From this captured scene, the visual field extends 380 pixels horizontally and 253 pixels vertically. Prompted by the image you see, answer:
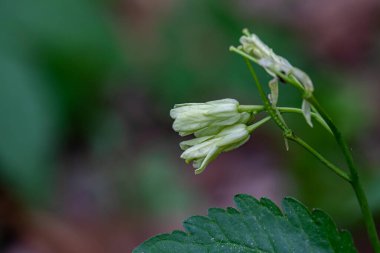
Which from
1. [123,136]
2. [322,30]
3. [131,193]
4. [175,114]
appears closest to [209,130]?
Answer: [175,114]

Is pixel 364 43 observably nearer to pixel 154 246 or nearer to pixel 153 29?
pixel 153 29

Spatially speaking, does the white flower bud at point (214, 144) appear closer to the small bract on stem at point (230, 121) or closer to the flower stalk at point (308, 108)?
the small bract on stem at point (230, 121)

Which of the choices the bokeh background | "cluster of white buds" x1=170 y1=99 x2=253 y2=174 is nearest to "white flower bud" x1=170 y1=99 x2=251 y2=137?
"cluster of white buds" x1=170 y1=99 x2=253 y2=174

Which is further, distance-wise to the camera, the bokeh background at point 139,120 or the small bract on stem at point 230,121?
the bokeh background at point 139,120

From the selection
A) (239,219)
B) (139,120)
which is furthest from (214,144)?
(139,120)

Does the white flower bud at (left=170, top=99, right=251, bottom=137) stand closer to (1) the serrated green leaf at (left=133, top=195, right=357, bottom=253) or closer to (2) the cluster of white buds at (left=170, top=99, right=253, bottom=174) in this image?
(2) the cluster of white buds at (left=170, top=99, right=253, bottom=174)

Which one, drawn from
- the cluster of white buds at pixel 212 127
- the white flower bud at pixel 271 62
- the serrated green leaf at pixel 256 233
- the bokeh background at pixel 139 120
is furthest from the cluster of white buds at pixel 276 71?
the bokeh background at pixel 139 120

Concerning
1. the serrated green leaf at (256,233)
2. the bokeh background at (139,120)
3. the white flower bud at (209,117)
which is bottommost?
the serrated green leaf at (256,233)

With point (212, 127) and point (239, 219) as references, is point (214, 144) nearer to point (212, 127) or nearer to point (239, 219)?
point (212, 127)
